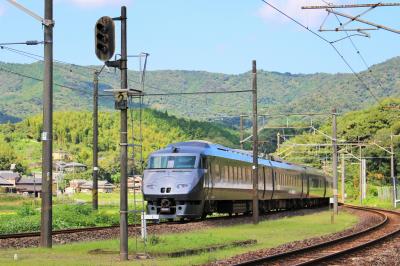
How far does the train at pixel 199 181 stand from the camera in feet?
117

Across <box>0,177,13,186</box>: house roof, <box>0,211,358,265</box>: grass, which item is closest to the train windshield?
<box>0,211,358,265</box>: grass

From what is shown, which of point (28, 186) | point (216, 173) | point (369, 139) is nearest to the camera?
point (216, 173)

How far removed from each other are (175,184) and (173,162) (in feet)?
4.39

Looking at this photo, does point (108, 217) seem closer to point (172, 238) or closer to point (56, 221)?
point (56, 221)

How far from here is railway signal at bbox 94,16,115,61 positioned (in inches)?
727

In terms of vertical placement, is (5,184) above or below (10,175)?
below

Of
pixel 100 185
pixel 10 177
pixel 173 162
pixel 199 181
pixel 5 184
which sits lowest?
pixel 100 185

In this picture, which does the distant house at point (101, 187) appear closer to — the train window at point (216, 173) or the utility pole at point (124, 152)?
the train window at point (216, 173)

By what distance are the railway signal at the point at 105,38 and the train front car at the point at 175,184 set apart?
57.2 ft

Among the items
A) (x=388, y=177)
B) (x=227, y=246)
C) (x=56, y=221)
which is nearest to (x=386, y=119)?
(x=388, y=177)

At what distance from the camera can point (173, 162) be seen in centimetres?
3647

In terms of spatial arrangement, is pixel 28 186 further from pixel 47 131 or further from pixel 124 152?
pixel 124 152

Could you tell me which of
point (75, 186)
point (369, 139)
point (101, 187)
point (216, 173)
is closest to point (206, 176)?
point (216, 173)

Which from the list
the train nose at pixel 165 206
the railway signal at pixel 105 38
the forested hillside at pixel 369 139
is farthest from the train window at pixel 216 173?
the forested hillside at pixel 369 139
